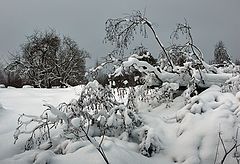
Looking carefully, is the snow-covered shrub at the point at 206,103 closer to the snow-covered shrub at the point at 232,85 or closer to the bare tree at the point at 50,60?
the snow-covered shrub at the point at 232,85

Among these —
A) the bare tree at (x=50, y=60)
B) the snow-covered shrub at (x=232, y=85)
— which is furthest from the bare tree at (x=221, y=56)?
the bare tree at (x=50, y=60)

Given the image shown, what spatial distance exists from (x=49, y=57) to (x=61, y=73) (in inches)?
113

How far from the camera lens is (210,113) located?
5.55 meters

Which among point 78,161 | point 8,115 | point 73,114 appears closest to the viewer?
point 78,161

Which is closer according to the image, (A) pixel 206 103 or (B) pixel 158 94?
(A) pixel 206 103

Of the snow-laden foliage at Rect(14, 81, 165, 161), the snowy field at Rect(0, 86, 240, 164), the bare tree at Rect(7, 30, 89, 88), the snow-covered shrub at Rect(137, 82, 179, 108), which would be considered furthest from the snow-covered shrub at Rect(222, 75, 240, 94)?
the bare tree at Rect(7, 30, 89, 88)

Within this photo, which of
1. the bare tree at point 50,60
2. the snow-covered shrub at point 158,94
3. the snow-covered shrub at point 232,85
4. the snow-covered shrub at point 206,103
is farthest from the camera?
the bare tree at point 50,60

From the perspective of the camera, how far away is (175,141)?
5.33 metres

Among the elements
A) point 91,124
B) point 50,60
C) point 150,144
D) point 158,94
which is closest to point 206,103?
point 158,94

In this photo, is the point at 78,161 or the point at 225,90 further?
the point at 225,90

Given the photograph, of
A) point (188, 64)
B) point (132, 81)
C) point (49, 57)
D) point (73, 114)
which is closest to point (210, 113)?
point (188, 64)

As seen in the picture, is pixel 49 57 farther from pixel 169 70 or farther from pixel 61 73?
pixel 169 70

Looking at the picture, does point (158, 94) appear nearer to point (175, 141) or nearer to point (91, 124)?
point (175, 141)

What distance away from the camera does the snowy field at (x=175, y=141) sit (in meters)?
4.46
